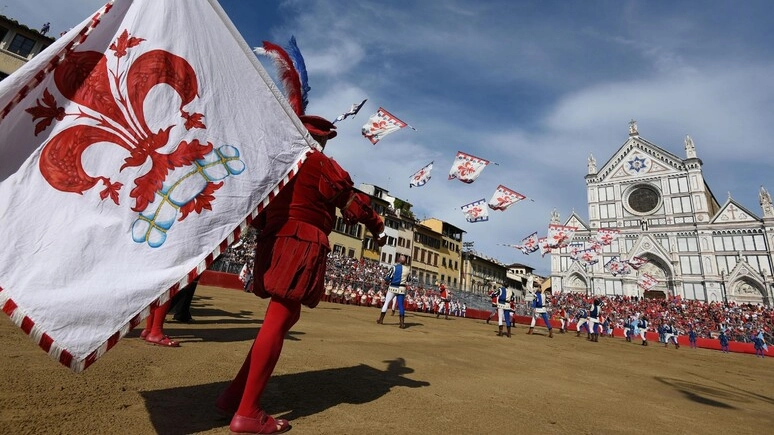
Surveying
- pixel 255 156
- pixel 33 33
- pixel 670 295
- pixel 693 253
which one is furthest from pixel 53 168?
pixel 693 253

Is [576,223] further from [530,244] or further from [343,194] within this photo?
[343,194]

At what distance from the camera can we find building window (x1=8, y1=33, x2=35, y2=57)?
22.9 meters

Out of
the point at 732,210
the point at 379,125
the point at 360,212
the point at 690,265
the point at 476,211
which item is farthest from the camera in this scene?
the point at 732,210

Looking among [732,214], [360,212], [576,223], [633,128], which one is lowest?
A: [360,212]

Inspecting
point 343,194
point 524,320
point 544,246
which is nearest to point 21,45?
point 343,194

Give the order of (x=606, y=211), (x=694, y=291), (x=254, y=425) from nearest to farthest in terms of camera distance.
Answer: (x=254, y=425)
(x=694, y=291)
(x=606, y=211)

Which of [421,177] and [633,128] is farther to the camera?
[633,128]

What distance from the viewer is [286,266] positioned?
2129 millimetres

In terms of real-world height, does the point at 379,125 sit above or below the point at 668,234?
below

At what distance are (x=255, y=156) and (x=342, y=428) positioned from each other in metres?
1.72

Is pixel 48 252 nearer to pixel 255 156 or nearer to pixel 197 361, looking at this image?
pixel 255 156

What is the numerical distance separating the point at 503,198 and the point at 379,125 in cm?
769

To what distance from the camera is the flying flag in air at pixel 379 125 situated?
44.2 ft

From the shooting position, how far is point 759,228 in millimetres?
40156
